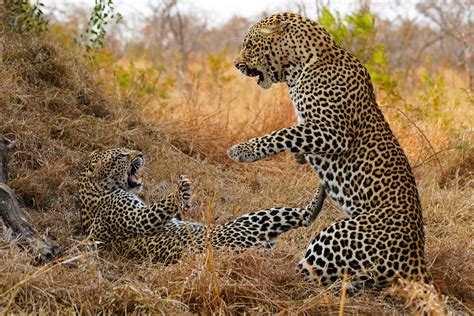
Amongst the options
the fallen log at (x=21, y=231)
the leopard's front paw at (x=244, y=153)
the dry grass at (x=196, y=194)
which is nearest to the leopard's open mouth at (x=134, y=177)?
the dry grass at (x=196, y=194)

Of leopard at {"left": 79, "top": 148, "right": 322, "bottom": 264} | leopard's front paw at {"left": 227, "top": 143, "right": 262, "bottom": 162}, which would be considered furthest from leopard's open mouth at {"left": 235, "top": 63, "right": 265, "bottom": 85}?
leopard at {"left": 79, "top": 148, "right": 322, "bottom": 264}

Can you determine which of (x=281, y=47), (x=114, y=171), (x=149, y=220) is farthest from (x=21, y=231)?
(x=281, y=47)

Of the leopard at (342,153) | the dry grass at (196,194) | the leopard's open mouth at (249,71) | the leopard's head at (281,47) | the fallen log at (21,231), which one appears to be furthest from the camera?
the leopard's open mouth at (249,71)

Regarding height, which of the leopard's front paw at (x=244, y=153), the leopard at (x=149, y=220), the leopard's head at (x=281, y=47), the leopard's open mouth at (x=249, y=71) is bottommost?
the leopard at (x=149, y=220)

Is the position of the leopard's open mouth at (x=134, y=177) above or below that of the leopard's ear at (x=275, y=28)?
below

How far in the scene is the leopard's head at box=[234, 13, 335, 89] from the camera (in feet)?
21.3

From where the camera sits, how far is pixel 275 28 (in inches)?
260

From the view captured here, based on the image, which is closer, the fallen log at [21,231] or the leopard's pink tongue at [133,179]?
the fallen log at [21,231]

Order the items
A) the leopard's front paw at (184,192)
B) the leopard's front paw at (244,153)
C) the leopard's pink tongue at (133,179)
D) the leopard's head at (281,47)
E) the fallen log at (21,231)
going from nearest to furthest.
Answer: the leopard's front paw at (244,153), the fallen log at (21,231), the leopard's head at (281,47), the leopard's front paw at (184,192), the leopard's pink tongue at (133,179)

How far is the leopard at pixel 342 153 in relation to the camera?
586 centimetres

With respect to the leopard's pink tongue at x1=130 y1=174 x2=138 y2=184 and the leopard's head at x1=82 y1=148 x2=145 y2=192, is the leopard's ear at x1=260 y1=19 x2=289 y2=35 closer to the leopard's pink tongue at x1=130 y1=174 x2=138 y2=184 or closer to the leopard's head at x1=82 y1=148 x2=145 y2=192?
the leopard's head at x1=82 y1=148 x2=145 y2=192

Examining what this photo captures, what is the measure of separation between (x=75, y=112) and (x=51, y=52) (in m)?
0.82

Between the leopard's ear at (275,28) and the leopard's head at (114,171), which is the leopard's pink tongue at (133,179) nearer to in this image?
the leopard's head at (114,171)

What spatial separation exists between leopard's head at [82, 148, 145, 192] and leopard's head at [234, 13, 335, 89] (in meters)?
1.70
